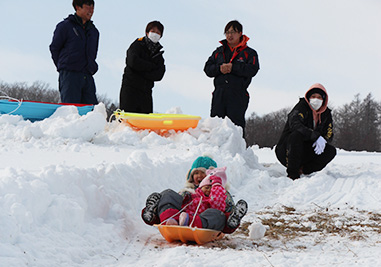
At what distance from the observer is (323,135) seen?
23.8ft

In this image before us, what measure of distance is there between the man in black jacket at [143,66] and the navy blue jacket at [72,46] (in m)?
0.71

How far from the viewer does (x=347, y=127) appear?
28.4 meters

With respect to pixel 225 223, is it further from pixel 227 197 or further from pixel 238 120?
pixel 238 120

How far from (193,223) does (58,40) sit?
5.27m

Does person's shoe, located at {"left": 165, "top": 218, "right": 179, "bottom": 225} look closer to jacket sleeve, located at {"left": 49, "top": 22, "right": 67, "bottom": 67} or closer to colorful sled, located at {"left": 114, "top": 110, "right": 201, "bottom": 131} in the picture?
colorful sled, located at {"left": 114, "top": 110, "right": 201, "bottom": 131}

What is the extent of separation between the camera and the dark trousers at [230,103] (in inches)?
310

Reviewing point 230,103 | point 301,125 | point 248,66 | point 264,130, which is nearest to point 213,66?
point 248,66

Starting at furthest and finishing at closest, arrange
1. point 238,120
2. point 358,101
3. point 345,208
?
point 358,101 < point 238,120 < point 345,208

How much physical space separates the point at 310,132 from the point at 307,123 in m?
0.24

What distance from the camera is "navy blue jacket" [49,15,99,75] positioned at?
7.74m

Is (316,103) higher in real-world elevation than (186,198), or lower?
higher

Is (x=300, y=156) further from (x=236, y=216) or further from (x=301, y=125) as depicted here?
(x=236, y=216)

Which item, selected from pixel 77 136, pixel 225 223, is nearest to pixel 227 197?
pixel 225 223

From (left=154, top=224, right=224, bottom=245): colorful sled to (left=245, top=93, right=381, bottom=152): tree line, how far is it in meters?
22.1
